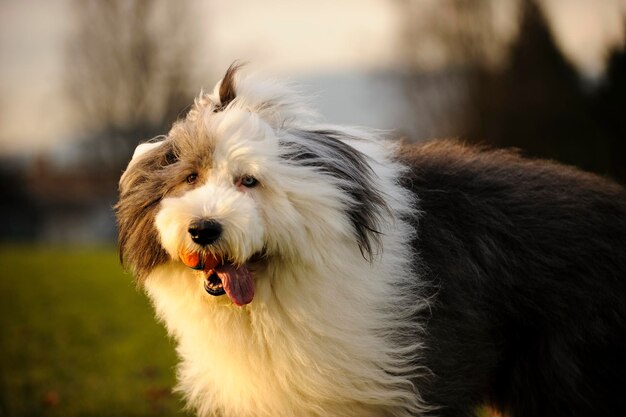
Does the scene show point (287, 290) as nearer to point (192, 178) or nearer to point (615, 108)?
point (192, 178)

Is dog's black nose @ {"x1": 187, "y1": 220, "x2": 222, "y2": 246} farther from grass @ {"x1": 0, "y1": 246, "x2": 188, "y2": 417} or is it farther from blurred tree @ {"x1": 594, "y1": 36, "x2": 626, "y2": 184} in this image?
blurred tree @ {"x1": 594, "y1": 36, "x2": 626, "y2": 184}

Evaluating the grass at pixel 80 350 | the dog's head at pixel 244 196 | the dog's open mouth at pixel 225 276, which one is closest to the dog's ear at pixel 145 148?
the dog's head at pixel 244 196

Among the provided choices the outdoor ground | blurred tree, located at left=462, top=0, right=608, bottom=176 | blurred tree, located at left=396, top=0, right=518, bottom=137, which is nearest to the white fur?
the outdoor ground

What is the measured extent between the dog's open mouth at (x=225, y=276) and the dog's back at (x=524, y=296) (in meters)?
0.86

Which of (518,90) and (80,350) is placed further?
(518,90)

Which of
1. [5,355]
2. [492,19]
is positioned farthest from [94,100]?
[5,355]

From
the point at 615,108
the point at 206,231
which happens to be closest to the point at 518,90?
the point at 615,108

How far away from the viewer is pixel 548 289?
11.6 feet

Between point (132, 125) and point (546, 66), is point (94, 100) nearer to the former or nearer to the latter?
point (132, 125)

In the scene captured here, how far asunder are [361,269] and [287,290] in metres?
0.33

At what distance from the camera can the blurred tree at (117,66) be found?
29.9m

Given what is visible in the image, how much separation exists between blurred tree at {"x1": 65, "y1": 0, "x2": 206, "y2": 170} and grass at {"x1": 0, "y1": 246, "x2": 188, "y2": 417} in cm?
1708

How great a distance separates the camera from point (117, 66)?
1192 inches

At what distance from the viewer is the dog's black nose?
2.87m
